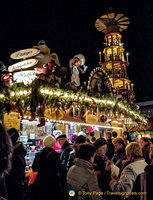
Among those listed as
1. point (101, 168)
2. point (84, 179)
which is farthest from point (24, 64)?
point (84, 179)

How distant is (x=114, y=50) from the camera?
19844 millimetres

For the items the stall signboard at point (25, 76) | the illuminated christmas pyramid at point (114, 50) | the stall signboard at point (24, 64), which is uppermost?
the illuminated christmas pyramid at point (114, 50)

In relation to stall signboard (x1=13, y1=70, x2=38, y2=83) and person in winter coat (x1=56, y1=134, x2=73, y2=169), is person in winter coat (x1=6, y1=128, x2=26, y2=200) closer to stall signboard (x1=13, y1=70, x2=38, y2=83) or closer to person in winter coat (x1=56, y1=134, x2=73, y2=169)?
person in winter coat (x1=56, y1=134, x2=73, y2=169)

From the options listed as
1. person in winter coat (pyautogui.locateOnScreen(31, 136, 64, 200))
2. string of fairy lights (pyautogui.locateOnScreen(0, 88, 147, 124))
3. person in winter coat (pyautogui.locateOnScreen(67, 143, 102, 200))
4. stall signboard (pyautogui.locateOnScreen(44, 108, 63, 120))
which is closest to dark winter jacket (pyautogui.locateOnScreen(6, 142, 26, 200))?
person in winter coat (pyautogui.locateOnScreen(31, 136, 64, 200))

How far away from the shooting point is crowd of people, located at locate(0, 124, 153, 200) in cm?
265

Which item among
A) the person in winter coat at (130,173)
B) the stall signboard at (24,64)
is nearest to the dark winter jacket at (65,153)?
the person in winter coat at (130,173)

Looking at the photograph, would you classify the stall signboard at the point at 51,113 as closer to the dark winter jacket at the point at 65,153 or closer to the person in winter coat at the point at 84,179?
the dark winter jacket at the point at 65,153

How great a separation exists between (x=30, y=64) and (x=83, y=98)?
2.35 metres

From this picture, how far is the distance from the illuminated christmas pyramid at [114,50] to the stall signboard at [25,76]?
13482mm

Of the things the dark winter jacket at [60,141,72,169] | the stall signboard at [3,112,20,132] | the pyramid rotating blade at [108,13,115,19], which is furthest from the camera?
the pyramid rotating blade at [108,13,115,19]

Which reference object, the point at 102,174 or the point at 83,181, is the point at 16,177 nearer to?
the point at 102,174

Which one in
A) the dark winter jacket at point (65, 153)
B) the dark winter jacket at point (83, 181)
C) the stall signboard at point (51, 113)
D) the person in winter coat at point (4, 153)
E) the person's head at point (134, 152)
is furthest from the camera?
the stall signboard at point (51, 113)

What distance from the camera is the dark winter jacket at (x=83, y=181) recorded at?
2.83 metres

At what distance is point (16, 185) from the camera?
4316 millimetres
